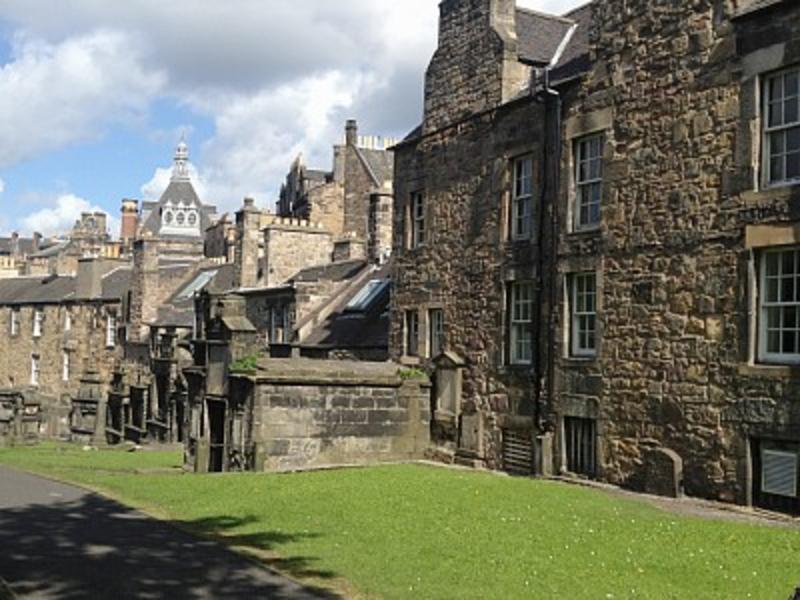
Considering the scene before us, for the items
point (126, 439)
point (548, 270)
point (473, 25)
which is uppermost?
point (473, 25)

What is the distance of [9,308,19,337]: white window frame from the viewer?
5597 cm

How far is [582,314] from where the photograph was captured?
1841cm

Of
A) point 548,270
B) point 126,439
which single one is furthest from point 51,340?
point 548,270

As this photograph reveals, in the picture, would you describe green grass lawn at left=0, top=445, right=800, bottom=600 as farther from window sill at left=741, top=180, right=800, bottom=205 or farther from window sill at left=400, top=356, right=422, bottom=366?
window sill at left=400, top=356, right=422, bottom=366

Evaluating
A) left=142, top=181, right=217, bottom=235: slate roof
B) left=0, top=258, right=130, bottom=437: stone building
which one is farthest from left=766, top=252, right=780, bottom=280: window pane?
left=142, top=181, right=217, bottom=235: slate roof

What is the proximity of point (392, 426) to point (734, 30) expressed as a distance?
38.0 ft

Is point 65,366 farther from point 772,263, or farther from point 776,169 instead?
point 776,169

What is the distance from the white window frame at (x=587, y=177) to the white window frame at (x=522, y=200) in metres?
1.52

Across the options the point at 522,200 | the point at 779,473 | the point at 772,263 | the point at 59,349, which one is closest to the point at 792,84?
the point at 772,263

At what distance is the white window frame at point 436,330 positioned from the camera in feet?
75.6

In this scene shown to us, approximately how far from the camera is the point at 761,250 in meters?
14.5

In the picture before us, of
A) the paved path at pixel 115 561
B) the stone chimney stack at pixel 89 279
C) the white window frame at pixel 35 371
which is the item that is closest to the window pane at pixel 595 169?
the paved path at pixel 115 561

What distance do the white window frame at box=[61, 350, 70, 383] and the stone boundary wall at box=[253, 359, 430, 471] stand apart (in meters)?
33.8

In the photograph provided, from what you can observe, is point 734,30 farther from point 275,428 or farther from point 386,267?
point 386,267
